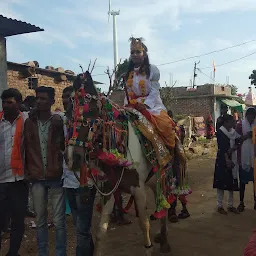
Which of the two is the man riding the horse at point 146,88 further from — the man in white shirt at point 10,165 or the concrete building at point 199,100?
the concrete building at point 199,100

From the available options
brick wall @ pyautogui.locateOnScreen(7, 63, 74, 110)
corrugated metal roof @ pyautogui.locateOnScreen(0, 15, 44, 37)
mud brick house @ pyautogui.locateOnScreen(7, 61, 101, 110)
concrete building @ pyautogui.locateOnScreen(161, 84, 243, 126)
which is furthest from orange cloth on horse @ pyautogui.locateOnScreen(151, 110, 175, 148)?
concrete building @ pyautogui.locateOnScreen(161, 84, 243, 126)

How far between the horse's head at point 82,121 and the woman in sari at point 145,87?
3.23 feet

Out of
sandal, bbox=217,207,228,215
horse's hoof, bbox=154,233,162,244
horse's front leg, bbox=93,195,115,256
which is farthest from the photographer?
sandal, bbox=217,207,228,215

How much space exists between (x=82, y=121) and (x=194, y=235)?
112 inches

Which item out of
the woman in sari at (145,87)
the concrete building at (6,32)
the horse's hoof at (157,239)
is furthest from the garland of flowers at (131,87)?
the concrete building at (6,32)

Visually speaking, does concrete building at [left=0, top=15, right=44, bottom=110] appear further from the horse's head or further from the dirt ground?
the horse's head

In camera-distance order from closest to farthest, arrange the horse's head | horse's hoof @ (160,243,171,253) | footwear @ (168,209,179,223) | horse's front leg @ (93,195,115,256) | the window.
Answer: the horse's head
horse's front leg @ (93,195,115,256)
horse's hoof @ (160,243,171,253)
footwear @ (168,209,179,223)
the window

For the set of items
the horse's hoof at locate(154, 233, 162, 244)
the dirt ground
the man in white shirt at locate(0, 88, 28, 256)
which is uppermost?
the man in white shirt at locate(0, 88, 28, 256)

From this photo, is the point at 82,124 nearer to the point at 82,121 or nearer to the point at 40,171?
the point at 82,121

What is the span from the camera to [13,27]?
766cm

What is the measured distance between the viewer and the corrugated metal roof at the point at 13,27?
24.1 ft

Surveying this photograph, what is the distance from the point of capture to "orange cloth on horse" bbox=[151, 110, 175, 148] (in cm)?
415

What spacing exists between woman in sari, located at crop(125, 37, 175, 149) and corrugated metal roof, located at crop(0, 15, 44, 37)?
4.12 meters

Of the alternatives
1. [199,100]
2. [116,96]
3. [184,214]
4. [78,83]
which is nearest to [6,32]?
[116,96]
